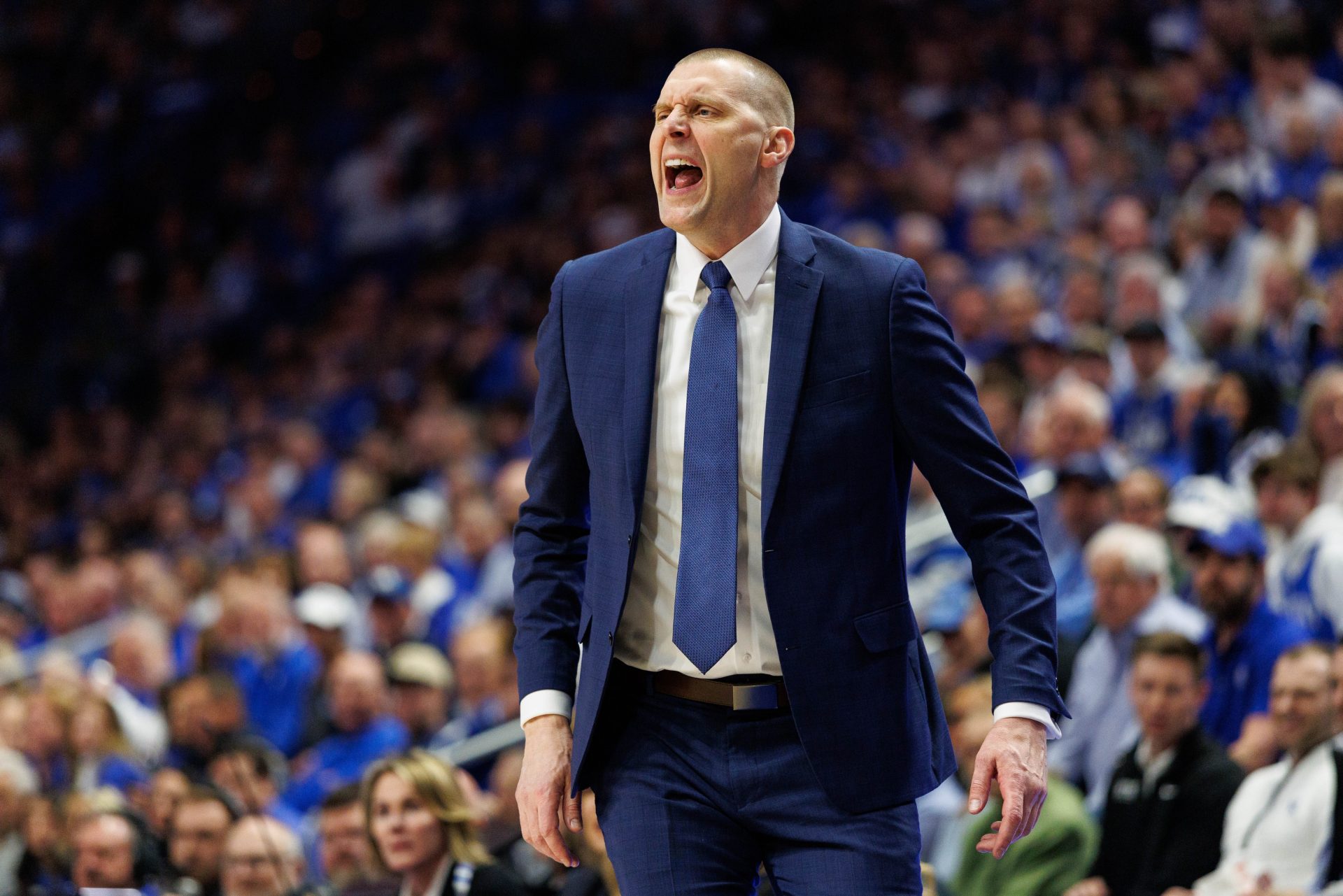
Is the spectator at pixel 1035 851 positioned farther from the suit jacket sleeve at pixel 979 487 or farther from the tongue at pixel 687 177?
the tongue at pixel 687 177

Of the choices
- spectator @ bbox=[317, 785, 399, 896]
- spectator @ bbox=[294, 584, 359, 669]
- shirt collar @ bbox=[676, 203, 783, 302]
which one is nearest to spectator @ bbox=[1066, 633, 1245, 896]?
spectator @ bbox=[317, 785, 399, 896]

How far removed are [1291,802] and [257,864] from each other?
2627mm

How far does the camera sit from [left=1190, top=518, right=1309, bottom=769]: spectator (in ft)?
15.0

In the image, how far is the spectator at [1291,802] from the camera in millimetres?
3828

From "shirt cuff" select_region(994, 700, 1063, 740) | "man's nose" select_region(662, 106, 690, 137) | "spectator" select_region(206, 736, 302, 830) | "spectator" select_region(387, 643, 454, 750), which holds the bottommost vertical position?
"spectator" select_region(206, 736, 302, 830)

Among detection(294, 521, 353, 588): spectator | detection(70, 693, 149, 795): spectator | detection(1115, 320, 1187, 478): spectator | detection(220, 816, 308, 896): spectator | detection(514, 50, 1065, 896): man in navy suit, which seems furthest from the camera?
detection(294, 521, 353, 588): spectator

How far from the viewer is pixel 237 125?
12.5m

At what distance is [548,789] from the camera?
6.94 feet

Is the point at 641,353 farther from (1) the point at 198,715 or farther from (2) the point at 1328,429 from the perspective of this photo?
(1) the point at 198,715

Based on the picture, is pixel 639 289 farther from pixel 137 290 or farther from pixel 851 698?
pixel 137 290

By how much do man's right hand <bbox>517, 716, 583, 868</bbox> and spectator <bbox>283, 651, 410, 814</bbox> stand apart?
3645mm

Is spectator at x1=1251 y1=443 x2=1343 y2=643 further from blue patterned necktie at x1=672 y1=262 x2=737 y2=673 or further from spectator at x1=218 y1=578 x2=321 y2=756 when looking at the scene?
spectator at x1=218 y1=578 x2=321 y2=756

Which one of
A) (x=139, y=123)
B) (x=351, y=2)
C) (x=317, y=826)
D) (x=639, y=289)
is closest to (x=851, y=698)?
(x=639, y=289)

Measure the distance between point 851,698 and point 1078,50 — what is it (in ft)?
26.7
